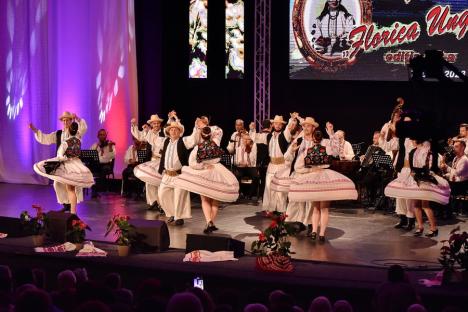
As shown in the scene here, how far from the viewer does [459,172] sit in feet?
42.2

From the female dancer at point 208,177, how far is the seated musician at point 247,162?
3534mm

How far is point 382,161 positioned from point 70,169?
5074 millimetres

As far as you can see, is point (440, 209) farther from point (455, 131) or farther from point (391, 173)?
point (455, 131)

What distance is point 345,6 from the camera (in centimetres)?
1630

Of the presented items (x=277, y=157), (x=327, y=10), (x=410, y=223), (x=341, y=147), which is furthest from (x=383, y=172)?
(x=327, y=10)

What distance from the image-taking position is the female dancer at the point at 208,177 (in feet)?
38.0

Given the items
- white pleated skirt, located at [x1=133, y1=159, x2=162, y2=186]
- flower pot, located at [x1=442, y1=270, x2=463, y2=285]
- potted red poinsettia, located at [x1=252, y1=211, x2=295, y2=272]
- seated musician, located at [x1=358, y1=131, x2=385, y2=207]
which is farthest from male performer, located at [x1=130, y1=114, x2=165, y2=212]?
flower pot, located at [x1=442, y1=270, x2=463, y2=285]

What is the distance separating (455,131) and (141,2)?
690 centimetres

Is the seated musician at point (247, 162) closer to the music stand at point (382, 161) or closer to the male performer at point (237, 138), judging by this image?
the male performer at point (237, 138)

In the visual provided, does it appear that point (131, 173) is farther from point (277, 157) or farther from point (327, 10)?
point (327, 10)

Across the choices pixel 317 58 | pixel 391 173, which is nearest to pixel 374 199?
pixel 391 173

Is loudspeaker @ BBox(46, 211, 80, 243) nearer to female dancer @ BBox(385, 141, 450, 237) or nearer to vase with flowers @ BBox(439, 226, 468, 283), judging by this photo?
vase with flowers @ BBox(439, 226, 468, 283)

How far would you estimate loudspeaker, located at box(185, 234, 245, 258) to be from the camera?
8633 mm

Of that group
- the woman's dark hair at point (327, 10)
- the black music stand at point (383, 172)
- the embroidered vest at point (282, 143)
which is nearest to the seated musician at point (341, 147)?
the black music stand at point (383, 172)
